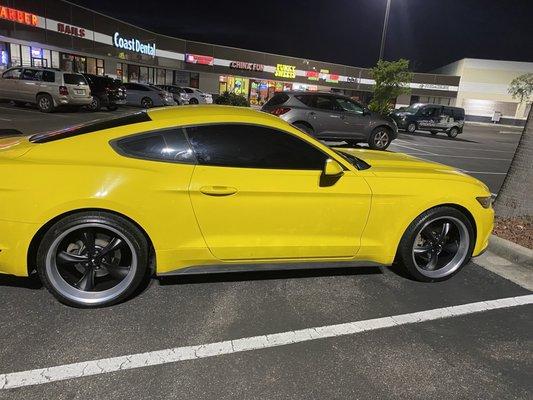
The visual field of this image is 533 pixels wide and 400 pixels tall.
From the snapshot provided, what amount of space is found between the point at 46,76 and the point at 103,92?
12.0ft

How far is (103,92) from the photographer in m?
22.2

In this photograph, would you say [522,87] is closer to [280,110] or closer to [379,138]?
[379,138]

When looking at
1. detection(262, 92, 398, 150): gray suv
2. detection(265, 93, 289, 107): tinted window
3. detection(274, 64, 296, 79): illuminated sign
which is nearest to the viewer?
detection(262, 92, 398, 150): gray suv

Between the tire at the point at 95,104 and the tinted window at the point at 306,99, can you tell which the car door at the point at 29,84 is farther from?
the tinted window at the point at 306,99

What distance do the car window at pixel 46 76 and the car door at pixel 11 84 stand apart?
1.01m

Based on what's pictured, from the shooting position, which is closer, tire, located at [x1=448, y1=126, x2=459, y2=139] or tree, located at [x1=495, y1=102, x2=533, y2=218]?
tree, located at [x1=495, y1=102, x2=533, y2=218]

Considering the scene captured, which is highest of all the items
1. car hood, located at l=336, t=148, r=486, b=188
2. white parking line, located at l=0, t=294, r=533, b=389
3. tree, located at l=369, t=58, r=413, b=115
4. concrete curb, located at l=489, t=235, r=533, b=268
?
tree, located at l=369, t=58, r=413, b=115

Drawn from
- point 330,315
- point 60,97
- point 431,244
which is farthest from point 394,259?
point 60,97

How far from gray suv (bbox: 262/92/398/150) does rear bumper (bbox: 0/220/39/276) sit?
382 inches

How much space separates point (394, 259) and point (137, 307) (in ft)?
7.83

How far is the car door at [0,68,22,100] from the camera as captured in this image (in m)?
19.0

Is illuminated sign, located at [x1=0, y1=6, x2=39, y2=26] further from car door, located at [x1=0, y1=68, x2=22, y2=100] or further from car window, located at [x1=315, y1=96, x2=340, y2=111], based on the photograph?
car window, located at [x1=315, y1=96, x2=340, y2=111]

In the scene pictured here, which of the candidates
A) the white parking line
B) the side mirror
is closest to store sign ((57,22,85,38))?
the side mirror

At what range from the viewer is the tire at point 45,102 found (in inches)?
729
